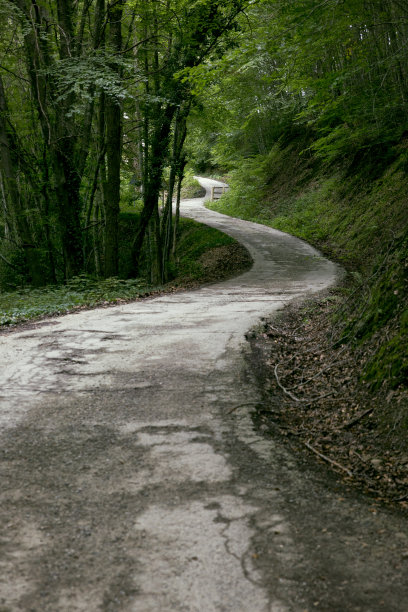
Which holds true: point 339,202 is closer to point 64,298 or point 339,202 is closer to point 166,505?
point 64,298

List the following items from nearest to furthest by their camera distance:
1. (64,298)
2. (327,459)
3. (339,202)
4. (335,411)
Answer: (327,459)
(335,411)
(64,298)
(339,202)

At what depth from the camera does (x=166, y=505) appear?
2.84m

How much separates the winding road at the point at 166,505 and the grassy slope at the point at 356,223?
1.32 metres

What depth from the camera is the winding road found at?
7.23ft

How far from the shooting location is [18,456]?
3395mm

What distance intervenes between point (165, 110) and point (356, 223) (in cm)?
719

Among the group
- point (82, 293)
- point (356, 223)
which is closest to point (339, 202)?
point (356, 223)

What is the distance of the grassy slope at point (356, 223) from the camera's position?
4668 mm

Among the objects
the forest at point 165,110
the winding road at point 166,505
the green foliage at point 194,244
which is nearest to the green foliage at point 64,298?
the forest at point 165,110

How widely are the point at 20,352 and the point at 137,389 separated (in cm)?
177

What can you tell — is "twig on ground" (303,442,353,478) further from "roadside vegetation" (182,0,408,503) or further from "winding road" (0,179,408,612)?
"winding road" (0,179,408,612)

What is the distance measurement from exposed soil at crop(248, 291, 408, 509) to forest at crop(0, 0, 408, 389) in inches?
18.6

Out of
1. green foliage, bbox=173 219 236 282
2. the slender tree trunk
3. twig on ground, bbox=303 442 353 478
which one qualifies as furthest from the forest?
twig on ground, bbox=303 442 353 478

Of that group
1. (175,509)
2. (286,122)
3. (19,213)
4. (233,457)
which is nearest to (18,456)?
(175,509)
